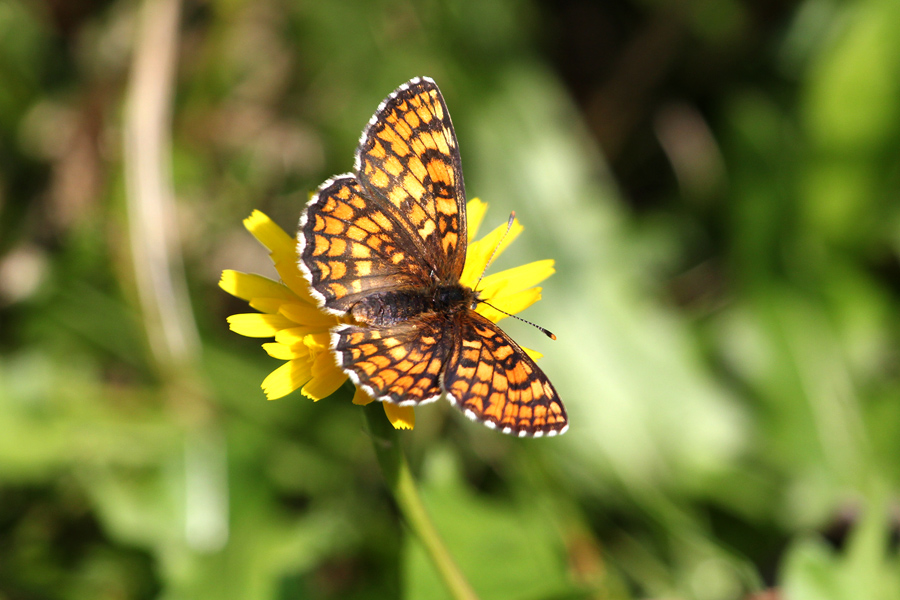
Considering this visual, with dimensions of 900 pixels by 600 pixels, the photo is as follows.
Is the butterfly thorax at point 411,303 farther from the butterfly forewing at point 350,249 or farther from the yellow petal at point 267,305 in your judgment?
the yellow petal at point 267,305

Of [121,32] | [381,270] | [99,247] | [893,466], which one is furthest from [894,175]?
[121,32]

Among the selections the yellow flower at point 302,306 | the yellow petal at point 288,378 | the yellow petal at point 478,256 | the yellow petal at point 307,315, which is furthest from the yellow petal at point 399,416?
the yellow petal at point 478,256

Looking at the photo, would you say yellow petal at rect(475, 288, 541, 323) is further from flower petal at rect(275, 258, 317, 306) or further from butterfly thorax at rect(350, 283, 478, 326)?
flower petal at rect(275, 258, 317, 306)

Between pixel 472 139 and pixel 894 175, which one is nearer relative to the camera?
pixel 894 175

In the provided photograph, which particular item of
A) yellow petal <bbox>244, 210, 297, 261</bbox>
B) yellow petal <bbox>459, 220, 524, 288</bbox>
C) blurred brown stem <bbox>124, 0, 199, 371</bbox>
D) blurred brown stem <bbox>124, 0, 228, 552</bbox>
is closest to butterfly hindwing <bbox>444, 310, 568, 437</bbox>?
yellow petal <bbox>459, 220, 524, 288</bbox>

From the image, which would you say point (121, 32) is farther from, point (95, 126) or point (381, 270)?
point (381, 270)
